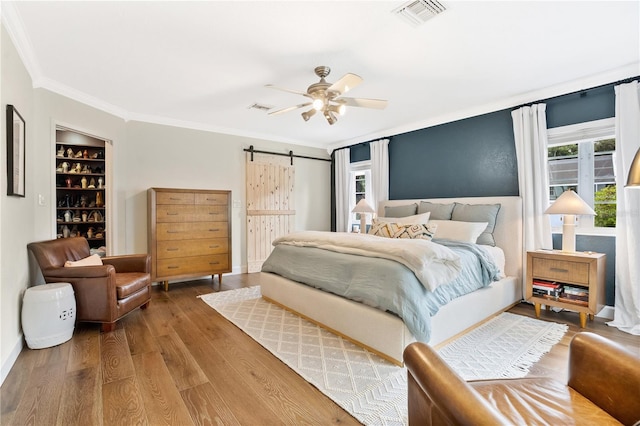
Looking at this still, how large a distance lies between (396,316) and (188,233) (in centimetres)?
334

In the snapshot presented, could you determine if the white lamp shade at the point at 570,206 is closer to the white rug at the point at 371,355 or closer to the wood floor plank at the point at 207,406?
the white rug at the point at 371,355

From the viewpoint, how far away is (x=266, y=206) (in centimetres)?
566

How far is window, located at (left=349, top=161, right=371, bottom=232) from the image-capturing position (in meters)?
5.91

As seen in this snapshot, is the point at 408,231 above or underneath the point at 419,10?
underneath

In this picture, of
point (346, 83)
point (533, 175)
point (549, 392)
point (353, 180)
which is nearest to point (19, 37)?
point (346, 83)

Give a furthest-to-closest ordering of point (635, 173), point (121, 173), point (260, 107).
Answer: point (121, 173) → point (260, 107) → point (635, 173)

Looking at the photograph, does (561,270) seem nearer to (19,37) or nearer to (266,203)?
(266,203)

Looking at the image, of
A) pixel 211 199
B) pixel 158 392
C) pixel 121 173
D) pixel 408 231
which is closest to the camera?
pixel 158 392

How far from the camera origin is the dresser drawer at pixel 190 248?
4188mm

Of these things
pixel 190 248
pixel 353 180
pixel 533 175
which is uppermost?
pixel 353 180

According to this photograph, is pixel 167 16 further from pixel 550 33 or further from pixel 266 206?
pixel 266 206

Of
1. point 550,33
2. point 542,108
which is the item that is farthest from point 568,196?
point 550,33

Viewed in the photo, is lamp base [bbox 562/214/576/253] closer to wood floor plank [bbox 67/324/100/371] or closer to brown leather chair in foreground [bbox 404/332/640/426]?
A: brown leather chair in foreground [bbox 404/332/640/426]

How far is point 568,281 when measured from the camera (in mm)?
2982
